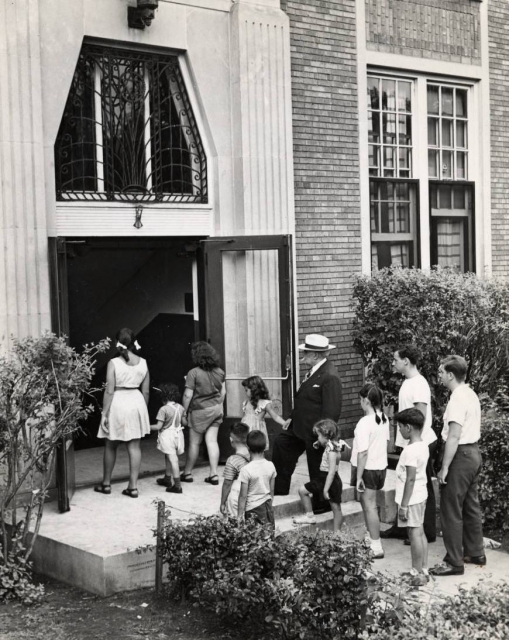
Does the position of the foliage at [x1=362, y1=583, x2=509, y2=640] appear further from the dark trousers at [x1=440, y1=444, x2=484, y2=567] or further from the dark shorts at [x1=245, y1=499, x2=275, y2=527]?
the dark trousers at [x1=440, y1=444, x2=484, y2=567]

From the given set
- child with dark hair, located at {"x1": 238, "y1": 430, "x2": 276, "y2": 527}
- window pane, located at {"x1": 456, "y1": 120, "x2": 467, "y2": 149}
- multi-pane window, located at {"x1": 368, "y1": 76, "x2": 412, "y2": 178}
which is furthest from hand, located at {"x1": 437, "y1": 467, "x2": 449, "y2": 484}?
window pane, located at {"x1": 456, "y1": 120, "x2": 467, "y2": 149}

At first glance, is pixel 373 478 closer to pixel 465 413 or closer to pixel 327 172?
pixel 465 413

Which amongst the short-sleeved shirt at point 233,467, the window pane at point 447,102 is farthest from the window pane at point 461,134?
the short-sleeved shirt at point 233,467

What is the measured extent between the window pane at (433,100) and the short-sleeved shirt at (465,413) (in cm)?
689

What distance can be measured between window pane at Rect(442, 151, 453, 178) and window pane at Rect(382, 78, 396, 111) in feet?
4.21

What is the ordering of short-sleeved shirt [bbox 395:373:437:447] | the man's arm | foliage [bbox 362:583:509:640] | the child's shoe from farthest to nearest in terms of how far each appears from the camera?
the child's shoe
short-sleeved shirt [bbox 395:373:437:447]
the man's arm
foliage [bbox 362:583:509:640]

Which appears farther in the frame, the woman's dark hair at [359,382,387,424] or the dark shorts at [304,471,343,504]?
the dark shorts at [304,471,343,504]

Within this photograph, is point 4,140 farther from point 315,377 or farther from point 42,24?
point 315,377

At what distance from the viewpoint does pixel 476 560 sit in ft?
25.9

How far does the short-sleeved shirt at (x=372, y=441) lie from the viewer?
784 centimetres

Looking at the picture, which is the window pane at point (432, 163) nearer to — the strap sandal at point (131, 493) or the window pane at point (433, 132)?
the window pane at point (433, 132)

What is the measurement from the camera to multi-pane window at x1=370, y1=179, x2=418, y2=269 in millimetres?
12859

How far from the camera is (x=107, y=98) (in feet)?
32.6

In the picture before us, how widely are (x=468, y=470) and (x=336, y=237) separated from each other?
5080 mm
